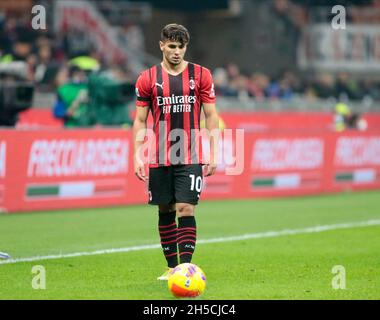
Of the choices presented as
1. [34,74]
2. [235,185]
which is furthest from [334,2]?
[235,185]

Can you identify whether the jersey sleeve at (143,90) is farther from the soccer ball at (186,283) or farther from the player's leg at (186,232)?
the soccer ball at (186,283)

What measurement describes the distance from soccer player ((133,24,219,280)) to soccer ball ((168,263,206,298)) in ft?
1.68

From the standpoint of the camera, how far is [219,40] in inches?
1481

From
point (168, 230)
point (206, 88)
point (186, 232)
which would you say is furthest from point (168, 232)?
point (206, 88)

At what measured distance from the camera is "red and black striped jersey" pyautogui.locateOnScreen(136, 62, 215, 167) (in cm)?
973

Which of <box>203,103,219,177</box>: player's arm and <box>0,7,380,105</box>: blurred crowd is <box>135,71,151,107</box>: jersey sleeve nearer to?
<box>203,103,219,177</box>: player's arm

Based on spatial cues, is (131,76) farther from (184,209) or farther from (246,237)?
(184,209)

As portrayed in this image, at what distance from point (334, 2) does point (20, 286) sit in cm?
2467

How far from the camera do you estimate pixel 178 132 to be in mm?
9727

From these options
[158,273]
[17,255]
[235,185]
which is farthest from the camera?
[235,185]

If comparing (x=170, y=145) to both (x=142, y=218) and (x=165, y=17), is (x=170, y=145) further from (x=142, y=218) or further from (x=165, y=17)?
(x=165, y=17)

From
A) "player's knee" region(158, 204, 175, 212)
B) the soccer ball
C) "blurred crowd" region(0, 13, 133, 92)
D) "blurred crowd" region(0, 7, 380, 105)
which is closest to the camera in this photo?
the soccer ball

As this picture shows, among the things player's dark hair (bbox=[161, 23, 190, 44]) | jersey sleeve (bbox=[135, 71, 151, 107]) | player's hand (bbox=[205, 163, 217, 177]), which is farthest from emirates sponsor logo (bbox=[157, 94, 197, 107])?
player's hand (bbox=[205, 163, 217, 177])

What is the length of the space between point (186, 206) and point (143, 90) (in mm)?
1086
